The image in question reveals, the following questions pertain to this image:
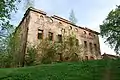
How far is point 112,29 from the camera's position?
1665 inches

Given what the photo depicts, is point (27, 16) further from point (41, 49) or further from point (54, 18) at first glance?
point (41, 49)

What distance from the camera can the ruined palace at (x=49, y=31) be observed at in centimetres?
3481

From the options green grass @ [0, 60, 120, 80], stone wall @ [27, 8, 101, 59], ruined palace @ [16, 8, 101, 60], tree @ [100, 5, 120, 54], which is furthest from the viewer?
tree @ [100, 5, 120, 54]

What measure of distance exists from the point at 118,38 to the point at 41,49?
16675mm

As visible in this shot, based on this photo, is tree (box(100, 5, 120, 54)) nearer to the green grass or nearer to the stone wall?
the stone wall

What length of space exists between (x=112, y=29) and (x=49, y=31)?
13.0 meters

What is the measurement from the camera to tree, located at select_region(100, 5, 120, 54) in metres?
41.9

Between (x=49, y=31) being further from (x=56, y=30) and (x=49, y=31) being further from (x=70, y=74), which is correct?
(x=70, y=74)

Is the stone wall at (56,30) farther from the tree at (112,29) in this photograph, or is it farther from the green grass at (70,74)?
the green grass at (70,74)

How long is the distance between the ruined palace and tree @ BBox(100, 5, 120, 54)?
2.62 m

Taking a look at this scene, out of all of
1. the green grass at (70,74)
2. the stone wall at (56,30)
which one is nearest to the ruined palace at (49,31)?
the stone wall at (56,30)

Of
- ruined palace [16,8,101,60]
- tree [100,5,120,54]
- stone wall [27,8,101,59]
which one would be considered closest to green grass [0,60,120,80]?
ruined palace [16,8,101,60]

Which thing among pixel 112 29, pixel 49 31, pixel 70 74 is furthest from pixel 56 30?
pixel 70 74

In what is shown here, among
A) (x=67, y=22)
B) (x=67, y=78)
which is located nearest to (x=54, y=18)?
(x=67, y=22)
